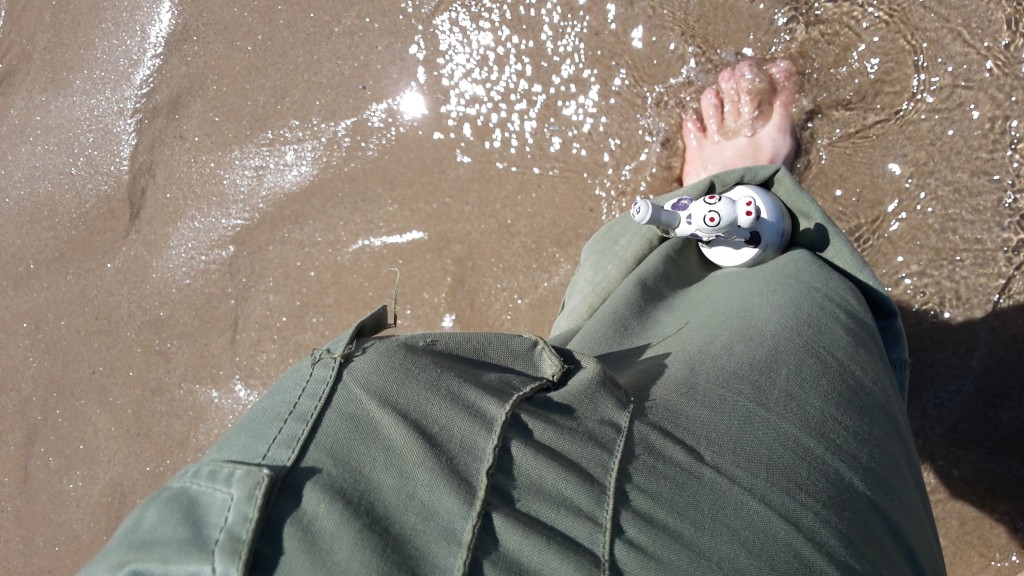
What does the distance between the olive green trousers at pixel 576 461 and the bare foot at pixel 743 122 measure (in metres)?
0.67

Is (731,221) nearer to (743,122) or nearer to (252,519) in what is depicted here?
(743,122)

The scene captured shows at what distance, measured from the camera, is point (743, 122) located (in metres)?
1.92

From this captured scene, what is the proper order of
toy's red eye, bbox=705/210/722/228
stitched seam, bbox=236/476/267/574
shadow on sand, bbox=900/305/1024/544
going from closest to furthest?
stitched seam, bbox=236/476/267/574 → toy's red eye, bbox=705/210/722/228 → shadow on sand, bbox=900/305/1024/544

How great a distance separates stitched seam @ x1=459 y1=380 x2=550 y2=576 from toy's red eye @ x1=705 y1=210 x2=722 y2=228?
601 mm

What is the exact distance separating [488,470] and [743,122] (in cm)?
149

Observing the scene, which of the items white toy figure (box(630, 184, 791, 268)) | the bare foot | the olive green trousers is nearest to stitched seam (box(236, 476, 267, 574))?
the olive green trousers

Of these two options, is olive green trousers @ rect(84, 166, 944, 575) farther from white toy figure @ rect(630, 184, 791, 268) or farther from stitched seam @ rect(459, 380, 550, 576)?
white toy figure @ rect(630, 184, 791, 268)

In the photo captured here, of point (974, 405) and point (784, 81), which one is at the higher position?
point (784, 81)

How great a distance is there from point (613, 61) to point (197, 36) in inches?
46.7

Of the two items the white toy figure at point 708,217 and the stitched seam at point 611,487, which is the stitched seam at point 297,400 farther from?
the white toy figure at point 708,217

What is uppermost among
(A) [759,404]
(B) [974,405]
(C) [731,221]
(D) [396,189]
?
(D) [396,189]

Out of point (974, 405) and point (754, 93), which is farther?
point (754, 93)

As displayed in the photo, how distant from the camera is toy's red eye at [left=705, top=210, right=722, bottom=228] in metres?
1.33

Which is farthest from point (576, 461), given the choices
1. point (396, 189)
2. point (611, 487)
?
point (396, 189)
